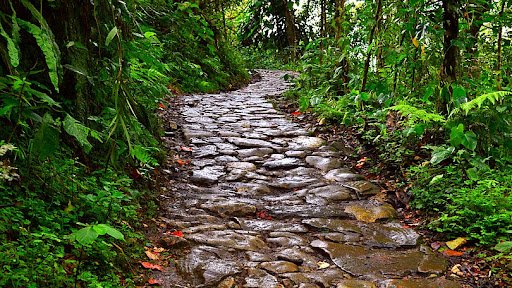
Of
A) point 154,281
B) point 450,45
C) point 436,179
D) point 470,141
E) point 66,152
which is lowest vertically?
point 154,281

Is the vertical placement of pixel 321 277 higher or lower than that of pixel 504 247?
lower

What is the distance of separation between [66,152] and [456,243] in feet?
9.17

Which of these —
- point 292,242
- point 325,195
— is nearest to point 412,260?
point 292,242

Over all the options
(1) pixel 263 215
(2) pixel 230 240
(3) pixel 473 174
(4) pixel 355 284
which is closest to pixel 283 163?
(1) pixel 263 215

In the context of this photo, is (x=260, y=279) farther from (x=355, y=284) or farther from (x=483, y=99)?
(x=483, y=99)

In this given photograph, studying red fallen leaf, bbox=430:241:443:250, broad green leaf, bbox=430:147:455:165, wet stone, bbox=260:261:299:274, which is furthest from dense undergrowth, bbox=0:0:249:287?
broad green leaf, bbox=430:147:455:165

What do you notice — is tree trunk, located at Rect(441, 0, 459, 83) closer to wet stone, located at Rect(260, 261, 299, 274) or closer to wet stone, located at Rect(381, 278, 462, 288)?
wet stone, located at Rect(381, 278, 462, 288)

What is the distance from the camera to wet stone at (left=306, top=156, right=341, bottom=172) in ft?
16.5

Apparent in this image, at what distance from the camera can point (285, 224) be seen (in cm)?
364

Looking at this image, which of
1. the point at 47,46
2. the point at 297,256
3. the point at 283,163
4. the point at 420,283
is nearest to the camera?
the point at 47,46

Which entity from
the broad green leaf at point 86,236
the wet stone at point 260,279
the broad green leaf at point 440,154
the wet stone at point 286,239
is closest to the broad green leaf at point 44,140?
the broad green leaf at point 86,236

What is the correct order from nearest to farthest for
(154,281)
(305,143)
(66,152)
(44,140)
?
(44,140)
(154,281)
(66,152)
(305,143)

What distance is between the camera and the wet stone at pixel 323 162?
503 centimetres

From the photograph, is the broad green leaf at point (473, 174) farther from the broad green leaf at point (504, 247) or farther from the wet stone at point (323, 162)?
the wet stone at point (323, 162)
